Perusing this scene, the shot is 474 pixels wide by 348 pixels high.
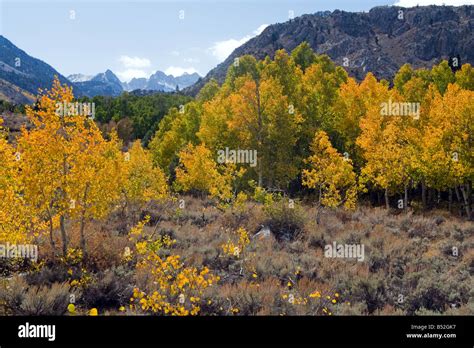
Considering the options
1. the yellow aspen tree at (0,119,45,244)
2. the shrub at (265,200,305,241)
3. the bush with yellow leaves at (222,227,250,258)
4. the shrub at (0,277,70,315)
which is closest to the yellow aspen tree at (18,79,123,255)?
the yellow aspen tree at (0,119,45,244)

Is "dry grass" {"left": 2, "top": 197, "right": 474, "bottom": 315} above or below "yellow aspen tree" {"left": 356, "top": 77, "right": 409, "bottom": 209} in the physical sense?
below

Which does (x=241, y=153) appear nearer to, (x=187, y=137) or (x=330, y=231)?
(x=187, y=137)

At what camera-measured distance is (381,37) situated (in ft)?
548

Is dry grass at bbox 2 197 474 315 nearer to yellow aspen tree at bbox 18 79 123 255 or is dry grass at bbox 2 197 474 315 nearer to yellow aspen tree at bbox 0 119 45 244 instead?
yellow aspen tree at bbox 0 119 45 244

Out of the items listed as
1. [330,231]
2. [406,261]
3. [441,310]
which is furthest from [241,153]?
[441,310]

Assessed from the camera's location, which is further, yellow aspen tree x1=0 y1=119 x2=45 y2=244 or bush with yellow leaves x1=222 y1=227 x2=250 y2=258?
bush with yellow leaves x1=222 y1=227 x2=250 y2=258

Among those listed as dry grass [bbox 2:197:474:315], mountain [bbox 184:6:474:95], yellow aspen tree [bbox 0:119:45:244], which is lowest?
dry grass [bbox 2:197:474:315]

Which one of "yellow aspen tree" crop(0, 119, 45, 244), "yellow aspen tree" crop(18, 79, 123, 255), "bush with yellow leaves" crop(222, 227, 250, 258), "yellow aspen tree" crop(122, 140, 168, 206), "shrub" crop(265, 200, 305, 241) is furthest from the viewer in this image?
"shrub" crop(265, 200, 305, 241)

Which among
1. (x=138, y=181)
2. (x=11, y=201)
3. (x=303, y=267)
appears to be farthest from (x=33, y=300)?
(x=138, y=181)

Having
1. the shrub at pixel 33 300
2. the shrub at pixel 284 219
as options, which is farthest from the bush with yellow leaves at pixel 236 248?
the shrub at pixel 33 300

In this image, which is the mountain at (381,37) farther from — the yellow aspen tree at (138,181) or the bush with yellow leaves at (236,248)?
the bush with yellow leaves at (236,248)

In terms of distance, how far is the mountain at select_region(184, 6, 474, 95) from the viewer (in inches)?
5330

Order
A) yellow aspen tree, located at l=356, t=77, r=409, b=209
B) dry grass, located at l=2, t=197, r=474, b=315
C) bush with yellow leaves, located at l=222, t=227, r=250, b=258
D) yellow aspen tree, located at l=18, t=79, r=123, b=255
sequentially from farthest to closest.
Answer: yellow aspen tree, located at l=356, t=77, r=409, b=209
bush with yellow leaves, located at l=222, t=227, r=250, b=258
yellow aspen tree, located at l=18, t=79, r=123, b=255
dry grass, located at l=2, t=197, r=474, b=315

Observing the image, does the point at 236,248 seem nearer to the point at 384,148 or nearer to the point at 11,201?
the point at 11,201
